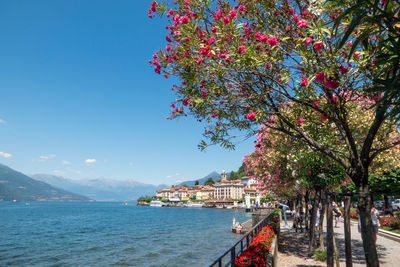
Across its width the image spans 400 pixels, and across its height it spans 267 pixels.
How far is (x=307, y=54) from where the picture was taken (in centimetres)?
491

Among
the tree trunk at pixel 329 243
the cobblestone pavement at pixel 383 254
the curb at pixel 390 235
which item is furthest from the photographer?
the curb at pixel 390 235

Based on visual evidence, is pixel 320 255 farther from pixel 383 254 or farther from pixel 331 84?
pixel 331 84

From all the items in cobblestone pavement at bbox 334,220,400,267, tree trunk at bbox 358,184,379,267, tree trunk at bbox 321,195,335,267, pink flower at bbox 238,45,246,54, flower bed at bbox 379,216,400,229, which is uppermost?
pink flower at bbox 238,45,246,54

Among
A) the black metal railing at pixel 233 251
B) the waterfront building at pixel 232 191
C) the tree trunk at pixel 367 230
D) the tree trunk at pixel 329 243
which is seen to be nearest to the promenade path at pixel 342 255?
A: the tree trunk at pixel 329 243

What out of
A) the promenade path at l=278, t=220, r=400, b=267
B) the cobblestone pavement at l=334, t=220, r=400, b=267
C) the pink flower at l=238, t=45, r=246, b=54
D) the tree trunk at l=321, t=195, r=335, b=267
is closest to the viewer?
the pink flower at l=238, t=45, r=246, b=54

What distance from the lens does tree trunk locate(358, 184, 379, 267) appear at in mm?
5199

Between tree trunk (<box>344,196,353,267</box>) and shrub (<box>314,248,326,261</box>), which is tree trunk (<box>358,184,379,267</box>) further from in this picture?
shrub (<box>314,248,326,261</box>)

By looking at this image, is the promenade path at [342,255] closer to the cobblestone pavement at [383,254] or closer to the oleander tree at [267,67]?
the cobblestone pavement at [383,254]

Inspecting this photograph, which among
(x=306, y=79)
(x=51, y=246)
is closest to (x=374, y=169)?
(x=306, y=79)

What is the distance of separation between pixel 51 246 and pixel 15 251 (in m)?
3.86

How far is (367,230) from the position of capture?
528cm

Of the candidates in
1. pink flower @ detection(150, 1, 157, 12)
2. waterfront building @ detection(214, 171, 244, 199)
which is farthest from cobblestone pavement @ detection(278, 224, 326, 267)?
waterfront building @ detection(214, 171, 244, 199)

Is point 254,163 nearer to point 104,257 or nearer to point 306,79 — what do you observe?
point 306,79

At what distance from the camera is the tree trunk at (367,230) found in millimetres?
5199
